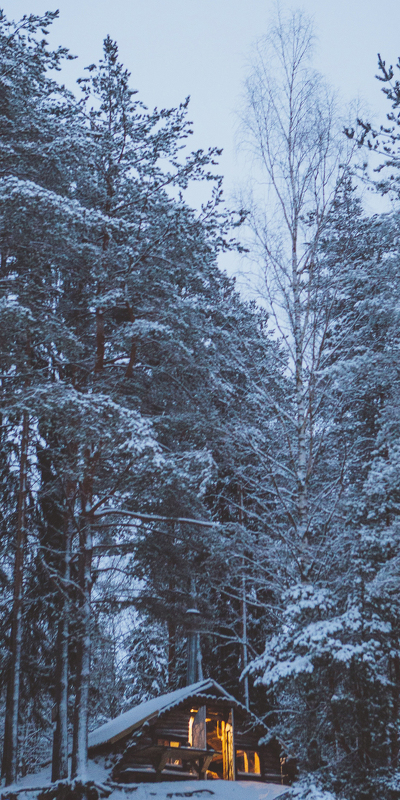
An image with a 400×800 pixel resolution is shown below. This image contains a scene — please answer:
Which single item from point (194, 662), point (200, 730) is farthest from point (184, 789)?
point (194, 662)

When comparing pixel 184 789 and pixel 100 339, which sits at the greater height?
pixel 100 339

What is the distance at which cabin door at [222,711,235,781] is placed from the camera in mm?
17125

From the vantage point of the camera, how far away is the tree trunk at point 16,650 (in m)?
12.0

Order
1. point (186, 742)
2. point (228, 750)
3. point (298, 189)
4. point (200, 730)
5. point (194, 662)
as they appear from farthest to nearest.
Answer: point (194, 662)
point (228, 750)
point (200, 730)
point (186, 742)
point (298, 189)

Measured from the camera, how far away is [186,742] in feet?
54.5

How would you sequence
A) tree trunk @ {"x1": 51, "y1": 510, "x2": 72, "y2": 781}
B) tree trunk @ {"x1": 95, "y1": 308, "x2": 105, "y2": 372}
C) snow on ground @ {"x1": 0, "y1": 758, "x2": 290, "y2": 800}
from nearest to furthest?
1. snow on ground @ {"x1": 0, "y1": 758, "x2": 290, "y2": 800}
2. tree trunk @ {"x1": 51, "y1": 510, "x2": 72, "y2": 781}
3. tree trunk @ {"x1": 95, "y1": 308, "x2": 105, "y2": 372}

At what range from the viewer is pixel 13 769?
1201 cm

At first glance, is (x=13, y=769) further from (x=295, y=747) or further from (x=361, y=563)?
(x=361, y=563)

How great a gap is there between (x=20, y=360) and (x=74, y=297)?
3365 mm

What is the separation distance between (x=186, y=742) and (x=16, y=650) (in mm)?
6526

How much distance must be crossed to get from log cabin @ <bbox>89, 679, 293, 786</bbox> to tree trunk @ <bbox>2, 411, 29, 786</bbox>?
4350 mm

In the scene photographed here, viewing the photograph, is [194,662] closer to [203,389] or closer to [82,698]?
[82,698]

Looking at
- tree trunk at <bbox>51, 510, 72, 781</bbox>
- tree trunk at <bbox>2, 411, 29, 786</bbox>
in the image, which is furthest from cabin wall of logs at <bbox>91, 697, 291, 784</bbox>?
tree trunk at <bbox>2, 411, 29, 786</bbox>

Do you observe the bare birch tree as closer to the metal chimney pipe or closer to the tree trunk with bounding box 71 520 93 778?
the tree trunk with bounding box 71 520 93 778
